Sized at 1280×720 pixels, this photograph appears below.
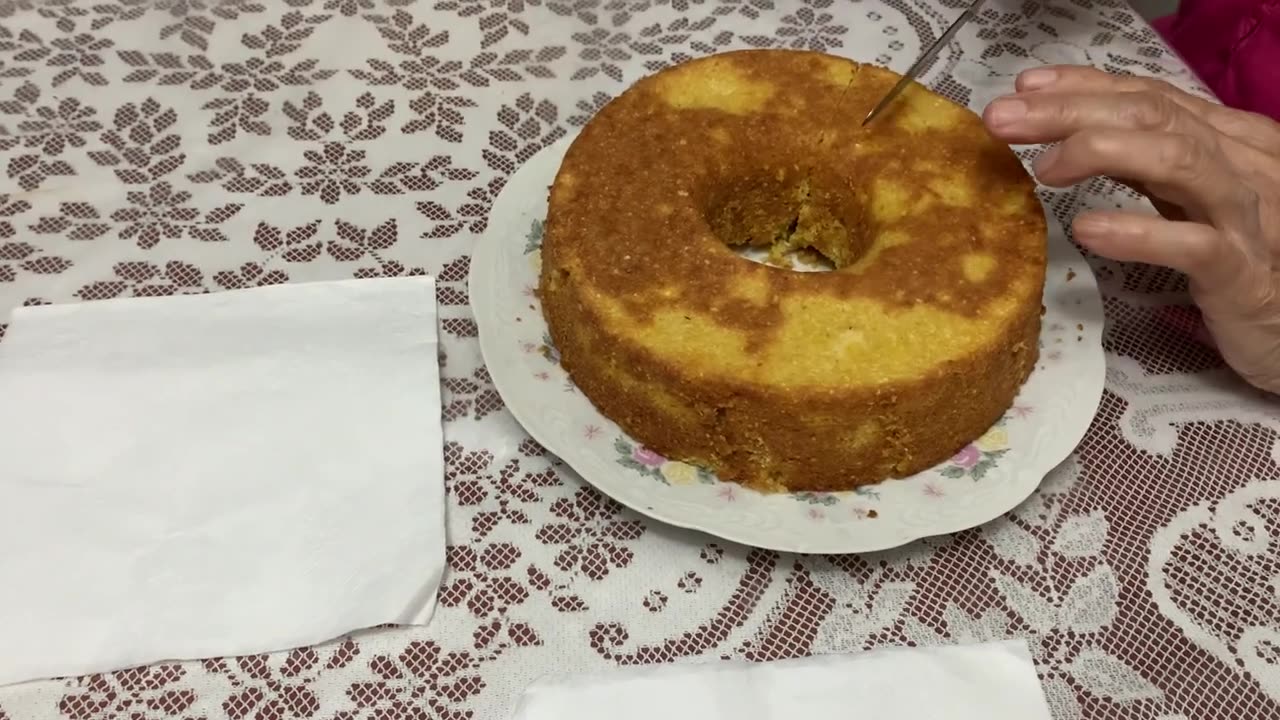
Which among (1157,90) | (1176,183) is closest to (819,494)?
(1176,183)

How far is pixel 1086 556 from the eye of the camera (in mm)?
1112

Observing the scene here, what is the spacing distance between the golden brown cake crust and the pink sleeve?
0.57m

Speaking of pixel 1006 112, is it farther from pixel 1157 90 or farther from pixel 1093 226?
pixel 1157 90

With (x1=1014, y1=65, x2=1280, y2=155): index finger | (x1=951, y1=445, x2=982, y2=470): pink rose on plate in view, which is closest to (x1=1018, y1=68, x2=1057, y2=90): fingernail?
(x1=1014, y1=65, x2=1280, y2=155): index finger

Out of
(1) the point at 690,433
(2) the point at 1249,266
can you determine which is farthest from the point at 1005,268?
(1) the point at 690,433

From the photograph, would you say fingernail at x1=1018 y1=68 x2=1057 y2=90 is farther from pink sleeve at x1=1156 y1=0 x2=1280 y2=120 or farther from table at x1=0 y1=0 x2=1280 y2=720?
pink sleeve at x1=1156 y1=0 x2=1280 y2=120

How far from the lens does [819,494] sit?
44.1 inches

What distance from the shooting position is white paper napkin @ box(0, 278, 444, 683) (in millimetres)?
1031

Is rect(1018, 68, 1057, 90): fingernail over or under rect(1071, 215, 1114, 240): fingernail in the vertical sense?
over

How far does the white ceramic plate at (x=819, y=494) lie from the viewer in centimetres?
106

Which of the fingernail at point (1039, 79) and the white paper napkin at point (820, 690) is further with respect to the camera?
the fingernail at point (1039, 79)

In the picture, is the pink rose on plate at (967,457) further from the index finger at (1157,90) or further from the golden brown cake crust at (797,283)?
the index finger at (1157,90)

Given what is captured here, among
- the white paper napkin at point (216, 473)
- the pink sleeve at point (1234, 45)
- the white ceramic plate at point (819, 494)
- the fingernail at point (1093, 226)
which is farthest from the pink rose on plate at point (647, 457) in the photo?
the pink sleeve at point (1234, 45)

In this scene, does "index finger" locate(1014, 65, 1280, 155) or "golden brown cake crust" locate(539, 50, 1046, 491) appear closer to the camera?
"golden brown cake crust" locate(539, 50, 1046, 491)
